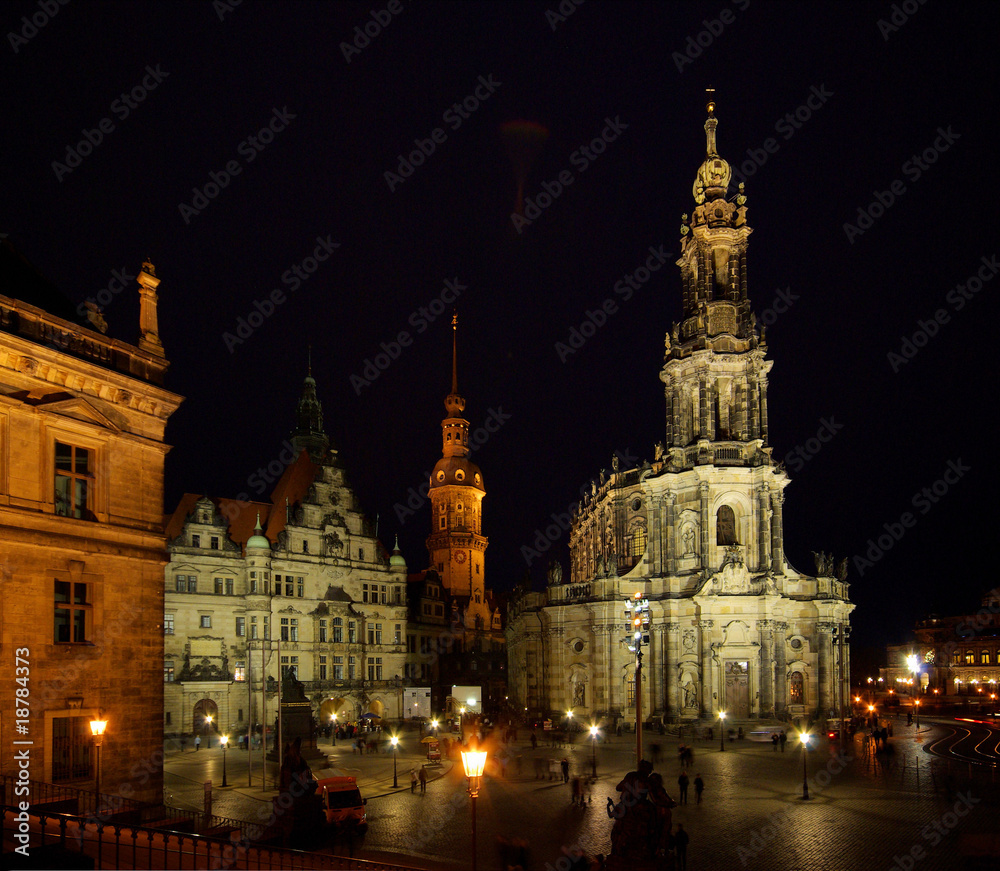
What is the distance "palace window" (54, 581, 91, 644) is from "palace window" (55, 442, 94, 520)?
1860 mm

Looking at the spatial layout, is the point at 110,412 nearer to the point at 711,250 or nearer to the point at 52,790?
the point at 52,790

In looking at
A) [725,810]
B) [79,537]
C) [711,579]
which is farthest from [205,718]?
[725,810]

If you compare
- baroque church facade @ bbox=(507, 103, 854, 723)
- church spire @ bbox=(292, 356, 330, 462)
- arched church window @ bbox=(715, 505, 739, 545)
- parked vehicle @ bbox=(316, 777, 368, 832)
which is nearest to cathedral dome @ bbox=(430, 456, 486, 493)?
church spire @ bbox=(292, 356, 330, 462)

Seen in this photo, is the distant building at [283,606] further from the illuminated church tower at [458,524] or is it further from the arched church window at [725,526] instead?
the illuminated church tower at [458,524]

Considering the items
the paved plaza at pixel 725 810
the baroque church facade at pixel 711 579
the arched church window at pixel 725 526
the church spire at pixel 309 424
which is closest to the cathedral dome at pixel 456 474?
the church spire at pixel 309 424

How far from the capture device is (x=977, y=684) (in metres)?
119

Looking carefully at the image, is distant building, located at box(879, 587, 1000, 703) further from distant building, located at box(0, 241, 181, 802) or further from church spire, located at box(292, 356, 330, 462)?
distant building, located at box(0, 241, 181, 802)

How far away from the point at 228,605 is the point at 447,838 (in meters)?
34.6

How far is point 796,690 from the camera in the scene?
5981cm

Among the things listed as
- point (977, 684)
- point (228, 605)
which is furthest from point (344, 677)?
point (977, 684)

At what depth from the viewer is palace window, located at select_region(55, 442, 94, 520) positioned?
22828 mm

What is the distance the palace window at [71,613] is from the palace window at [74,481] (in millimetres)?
1860

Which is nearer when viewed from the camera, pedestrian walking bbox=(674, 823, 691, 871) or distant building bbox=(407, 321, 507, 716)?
pedestrian walking bbox=(674, 823, 691, 871)

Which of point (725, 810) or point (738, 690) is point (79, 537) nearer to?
point (725, 810)
